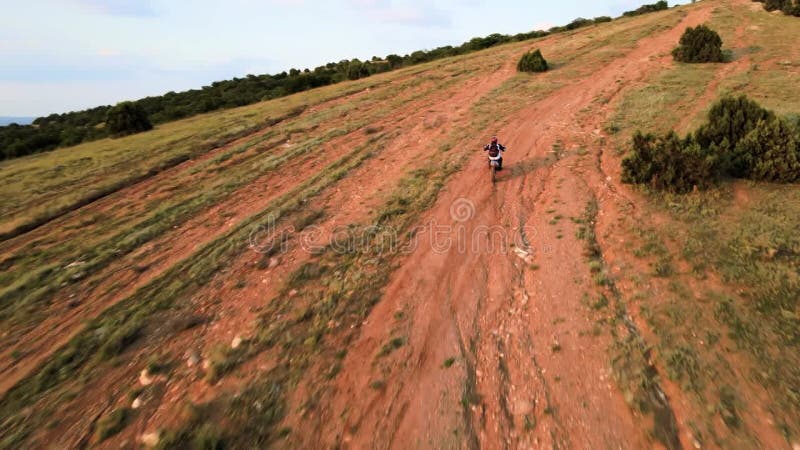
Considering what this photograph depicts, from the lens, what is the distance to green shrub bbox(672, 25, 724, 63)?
21.7 metres

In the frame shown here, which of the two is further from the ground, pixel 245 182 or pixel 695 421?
pixel 245 182

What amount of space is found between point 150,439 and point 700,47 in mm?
30272

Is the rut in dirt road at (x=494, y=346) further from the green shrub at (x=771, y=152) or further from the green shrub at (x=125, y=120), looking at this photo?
the green shrub at (x=125, y=120)

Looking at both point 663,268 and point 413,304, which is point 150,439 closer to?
point 413,304

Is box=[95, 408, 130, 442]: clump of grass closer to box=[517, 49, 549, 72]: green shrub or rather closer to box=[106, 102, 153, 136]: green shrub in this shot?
box=[106, 102, 153, 136]: green shrub

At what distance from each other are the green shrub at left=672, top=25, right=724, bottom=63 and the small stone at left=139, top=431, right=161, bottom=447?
97.0 feet

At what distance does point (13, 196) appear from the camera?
1555 centimetres

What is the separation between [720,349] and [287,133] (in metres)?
19.6

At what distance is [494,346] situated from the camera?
6309mm

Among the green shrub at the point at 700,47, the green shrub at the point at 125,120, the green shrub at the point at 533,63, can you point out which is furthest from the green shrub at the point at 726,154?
the green shrub at the point at 125,120

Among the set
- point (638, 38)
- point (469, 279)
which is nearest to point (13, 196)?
point (469, 279)

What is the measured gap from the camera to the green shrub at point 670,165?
9.63m

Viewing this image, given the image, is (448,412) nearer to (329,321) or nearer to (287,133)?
(329,321)

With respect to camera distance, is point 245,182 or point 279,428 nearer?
point 279,428
